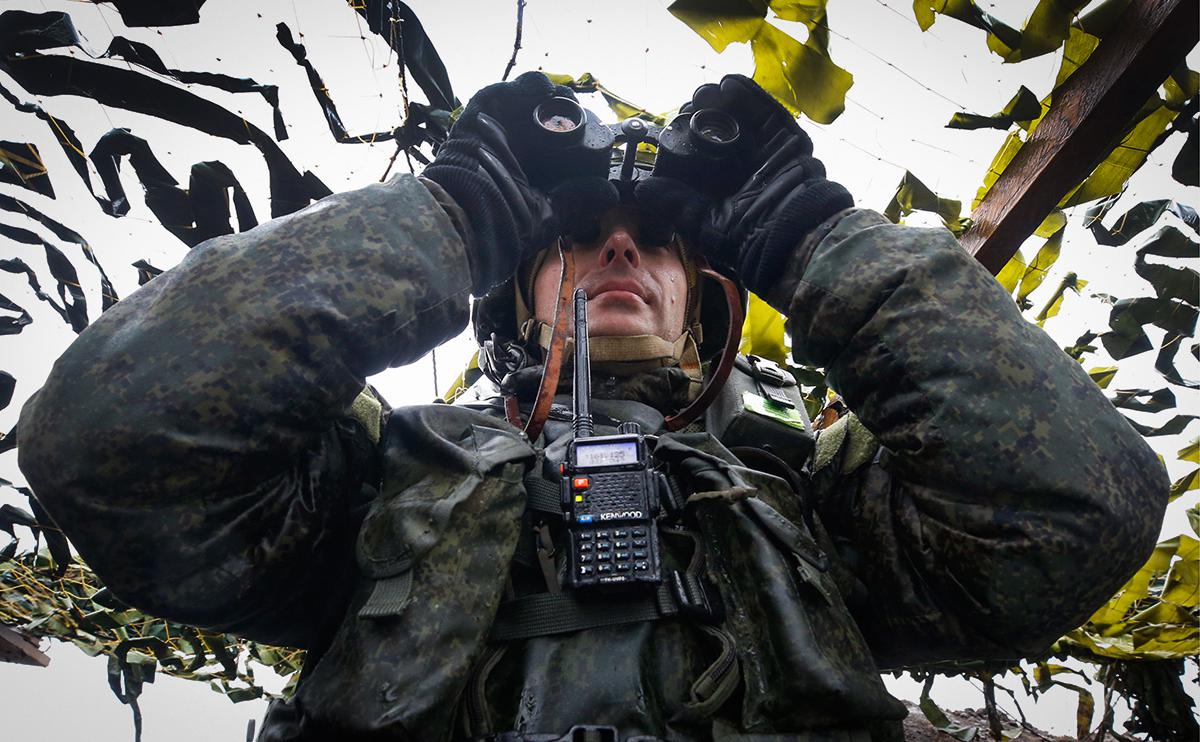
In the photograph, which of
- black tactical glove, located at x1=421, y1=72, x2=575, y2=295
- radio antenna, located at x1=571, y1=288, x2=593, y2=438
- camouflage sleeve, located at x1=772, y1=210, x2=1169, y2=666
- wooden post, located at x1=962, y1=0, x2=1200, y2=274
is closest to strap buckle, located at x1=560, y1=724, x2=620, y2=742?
radio antenna, located at x1=571, y1=288, x2=593, y2=438

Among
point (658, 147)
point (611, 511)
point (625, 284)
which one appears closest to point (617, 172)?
point (658, 147)

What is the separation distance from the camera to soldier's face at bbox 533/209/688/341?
1.82 metres

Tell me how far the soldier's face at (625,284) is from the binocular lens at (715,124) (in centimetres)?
34

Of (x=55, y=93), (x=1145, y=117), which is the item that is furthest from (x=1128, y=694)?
(x=55, y=93)

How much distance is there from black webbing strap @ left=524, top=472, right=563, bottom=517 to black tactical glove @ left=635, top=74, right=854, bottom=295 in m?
0.65

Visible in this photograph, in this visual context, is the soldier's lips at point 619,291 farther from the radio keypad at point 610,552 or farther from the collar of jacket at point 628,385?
the radio keypad at point 610,552

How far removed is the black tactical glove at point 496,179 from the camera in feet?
4.96

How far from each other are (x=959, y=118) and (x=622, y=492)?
141cm

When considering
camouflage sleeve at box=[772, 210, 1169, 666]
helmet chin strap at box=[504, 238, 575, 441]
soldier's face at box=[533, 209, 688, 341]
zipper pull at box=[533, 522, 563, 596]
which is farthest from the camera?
soldier's face at box=[533, 209, 688, 341]

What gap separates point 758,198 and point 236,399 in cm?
115

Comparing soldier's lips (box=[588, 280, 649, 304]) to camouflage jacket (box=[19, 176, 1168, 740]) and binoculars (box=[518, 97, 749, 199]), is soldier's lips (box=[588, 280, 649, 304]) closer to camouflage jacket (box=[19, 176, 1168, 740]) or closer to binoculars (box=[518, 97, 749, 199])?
binoculars (box=[518, 97, 749, 199])

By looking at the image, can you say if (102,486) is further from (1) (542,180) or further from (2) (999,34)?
(2) (999,34)

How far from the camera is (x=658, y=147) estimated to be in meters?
1.78

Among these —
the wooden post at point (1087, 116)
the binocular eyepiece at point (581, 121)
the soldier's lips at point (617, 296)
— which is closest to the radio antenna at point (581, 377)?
the soldier's lips at point (617, 296)
